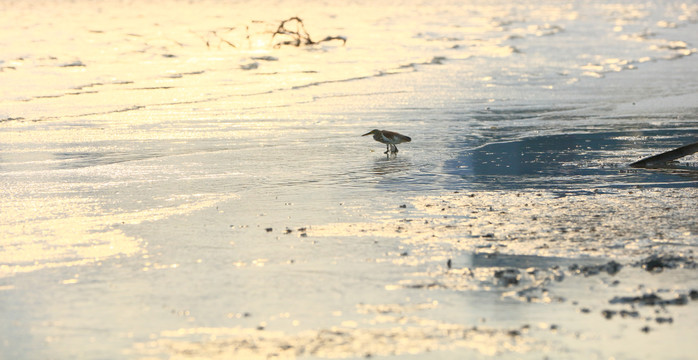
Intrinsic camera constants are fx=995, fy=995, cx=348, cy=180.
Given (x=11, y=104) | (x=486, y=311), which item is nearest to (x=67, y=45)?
(x=11, y=104)

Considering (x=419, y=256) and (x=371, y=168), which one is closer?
(x=419, y=256)

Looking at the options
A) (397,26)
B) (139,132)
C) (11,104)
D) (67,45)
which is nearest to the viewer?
(139,132)

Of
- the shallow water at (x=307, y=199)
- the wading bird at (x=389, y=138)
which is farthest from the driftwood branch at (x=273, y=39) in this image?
the wading bird at (x=389, y=138)

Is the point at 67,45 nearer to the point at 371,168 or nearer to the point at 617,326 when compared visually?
the point at 371,168

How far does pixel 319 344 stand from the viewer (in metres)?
4.93

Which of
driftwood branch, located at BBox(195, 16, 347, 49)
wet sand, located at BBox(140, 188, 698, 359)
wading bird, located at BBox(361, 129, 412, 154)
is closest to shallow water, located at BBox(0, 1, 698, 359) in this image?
wet sand, located at BBox(140, 188, 698, 359)

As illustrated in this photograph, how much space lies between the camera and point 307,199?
841 centimetres

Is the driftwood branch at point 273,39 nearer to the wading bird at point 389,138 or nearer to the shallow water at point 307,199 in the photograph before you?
the shallow water at point 307,199

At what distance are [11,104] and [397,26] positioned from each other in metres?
27.5

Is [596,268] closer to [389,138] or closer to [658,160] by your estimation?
[658,160]

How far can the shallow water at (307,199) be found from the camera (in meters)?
5.20

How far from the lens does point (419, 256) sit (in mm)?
6445

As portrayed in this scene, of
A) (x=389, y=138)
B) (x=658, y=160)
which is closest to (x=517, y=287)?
(x=658, y=160)

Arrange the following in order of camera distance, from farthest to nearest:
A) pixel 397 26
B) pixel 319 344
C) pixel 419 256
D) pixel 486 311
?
pixel 397 26 → pixel 419 256 → pixel 486 311 → pixel 319 344
